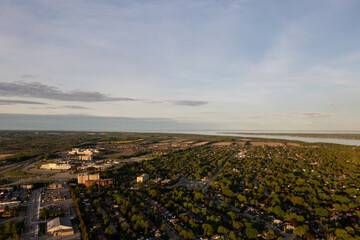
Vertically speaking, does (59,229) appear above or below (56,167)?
above

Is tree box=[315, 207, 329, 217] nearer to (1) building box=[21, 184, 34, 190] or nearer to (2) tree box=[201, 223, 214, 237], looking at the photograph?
(2) tree box=[201, 223, 214, 237]

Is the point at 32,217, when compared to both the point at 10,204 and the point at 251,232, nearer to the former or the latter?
the point at 10,204

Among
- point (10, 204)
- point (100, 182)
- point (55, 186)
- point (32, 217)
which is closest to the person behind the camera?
point (32, 217)

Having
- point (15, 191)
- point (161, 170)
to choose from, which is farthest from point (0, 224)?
point (161, 170)

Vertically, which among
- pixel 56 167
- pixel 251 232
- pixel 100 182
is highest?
pixel 251 232

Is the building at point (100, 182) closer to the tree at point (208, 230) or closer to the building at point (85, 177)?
the building at point (85, 177)

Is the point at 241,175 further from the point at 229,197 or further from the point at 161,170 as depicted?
the point at 161,170

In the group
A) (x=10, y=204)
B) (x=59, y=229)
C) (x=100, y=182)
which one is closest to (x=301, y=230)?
(x=59, y=229)

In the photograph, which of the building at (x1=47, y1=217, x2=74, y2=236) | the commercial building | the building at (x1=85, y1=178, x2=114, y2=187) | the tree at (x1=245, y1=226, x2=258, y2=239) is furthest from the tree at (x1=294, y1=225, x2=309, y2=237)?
the commercial building
